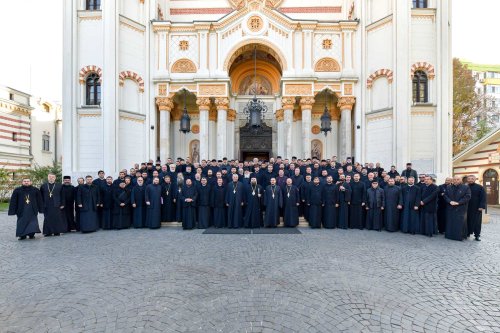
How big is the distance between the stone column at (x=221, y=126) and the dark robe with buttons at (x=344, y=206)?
8595 mm

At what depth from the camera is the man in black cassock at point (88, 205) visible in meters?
9.05

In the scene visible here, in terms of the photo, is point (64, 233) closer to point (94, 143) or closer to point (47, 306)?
point (47, 306)

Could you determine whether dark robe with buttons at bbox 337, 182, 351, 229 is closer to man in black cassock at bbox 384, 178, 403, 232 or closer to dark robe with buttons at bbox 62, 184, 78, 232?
man in black cassock at bbox 384, 178, 403, 232

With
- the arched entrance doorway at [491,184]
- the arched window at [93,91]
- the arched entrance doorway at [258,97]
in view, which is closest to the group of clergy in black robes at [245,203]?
the arched window at [93,91]

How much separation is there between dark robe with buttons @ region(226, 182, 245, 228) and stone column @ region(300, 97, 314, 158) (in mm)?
7788

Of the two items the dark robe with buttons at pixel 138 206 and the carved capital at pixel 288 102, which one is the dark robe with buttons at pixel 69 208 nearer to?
the dark robe with buttons at pixel 138 206

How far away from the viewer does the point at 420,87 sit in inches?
608

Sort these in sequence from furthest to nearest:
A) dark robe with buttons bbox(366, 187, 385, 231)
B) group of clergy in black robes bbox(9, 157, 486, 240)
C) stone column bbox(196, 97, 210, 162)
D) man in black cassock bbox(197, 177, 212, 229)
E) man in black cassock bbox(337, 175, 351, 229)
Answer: stone column bbox(196, 97, 210, 162)
man in black cassock bbox(197, 177, 212, 229)
man in black cassock bbox(337, 175, 351, 229)
dark robe with buttons bbox(366, 187, 385, 231)
group of clergy in black robes bbox(9, 157, 486, 240)

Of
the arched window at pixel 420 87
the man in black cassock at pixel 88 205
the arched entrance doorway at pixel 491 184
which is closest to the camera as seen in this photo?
the man in black cassock at pixel 88 205

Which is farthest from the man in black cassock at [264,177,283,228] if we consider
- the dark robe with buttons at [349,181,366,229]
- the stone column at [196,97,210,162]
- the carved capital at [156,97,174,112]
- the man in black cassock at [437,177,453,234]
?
the carved capital at [156,97,174,112]

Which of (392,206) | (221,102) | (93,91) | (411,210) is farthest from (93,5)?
(411,210)

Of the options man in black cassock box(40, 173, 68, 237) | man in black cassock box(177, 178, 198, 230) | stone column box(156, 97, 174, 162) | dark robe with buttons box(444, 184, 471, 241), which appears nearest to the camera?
dark robe with buttons box(444, 184, 471, 241)

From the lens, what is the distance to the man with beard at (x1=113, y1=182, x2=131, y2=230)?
9.59m

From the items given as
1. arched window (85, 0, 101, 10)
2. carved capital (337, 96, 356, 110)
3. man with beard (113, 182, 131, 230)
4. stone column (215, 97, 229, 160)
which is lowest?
man with beard (113, 182, 131, 230)
